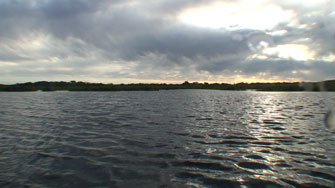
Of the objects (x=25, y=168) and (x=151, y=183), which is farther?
(x=25, y=168)

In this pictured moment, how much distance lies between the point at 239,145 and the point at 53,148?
9779 mm

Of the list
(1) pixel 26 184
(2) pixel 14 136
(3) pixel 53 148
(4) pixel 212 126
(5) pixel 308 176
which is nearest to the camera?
(1) pixel 26 184

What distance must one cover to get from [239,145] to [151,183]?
240 inches

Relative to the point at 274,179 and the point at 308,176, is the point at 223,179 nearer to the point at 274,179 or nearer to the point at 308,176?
the point at 274,179

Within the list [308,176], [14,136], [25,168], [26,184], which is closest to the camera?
[26,184]

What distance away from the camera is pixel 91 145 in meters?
11.2

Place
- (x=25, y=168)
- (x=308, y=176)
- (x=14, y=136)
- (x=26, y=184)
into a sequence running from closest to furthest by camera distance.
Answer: (x=26, y=184), (x=308, y=176), (x=25, y=168), (x=14, y=136)

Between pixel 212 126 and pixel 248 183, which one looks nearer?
pixel 248 183

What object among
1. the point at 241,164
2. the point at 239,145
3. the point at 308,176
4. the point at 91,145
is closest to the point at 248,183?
the point at 241,164

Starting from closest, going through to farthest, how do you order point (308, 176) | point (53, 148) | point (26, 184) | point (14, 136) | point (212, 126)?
point (26, 184) → point (308, 176) → point (53, 148) → point (14, 136) → point (212, 126)

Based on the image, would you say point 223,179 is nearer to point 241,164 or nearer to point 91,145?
point 241,164

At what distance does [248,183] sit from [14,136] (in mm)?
13827

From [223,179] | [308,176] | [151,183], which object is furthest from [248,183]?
[151,183]

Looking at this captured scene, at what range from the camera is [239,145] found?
439 inches
